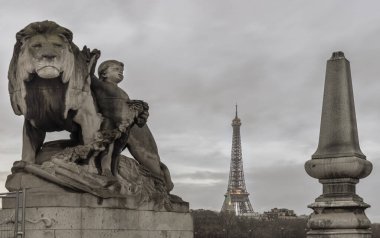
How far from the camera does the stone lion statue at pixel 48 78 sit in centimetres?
1279

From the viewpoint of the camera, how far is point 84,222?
12453 mm

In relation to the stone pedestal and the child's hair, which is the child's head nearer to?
the child's hair

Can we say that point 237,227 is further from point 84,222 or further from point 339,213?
point 84,222

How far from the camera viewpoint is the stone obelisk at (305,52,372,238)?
15430 mm

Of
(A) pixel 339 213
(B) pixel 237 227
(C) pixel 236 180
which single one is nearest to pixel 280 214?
(C) pixel 236 180

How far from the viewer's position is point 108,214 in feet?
42.1

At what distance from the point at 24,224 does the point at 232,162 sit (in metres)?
143

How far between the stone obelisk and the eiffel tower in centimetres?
13645

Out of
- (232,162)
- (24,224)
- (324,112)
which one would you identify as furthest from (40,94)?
(232,162)

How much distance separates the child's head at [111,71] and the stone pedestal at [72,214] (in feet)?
8.95

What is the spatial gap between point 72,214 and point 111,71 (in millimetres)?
3592

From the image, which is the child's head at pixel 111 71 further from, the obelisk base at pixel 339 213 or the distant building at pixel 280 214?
the distant building at pixel 280 214

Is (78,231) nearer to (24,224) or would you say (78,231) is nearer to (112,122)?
(24,224)

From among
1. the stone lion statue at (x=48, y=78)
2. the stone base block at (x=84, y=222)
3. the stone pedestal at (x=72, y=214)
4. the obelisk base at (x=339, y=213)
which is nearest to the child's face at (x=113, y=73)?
the stone lion statue at (x=48, y=78)
